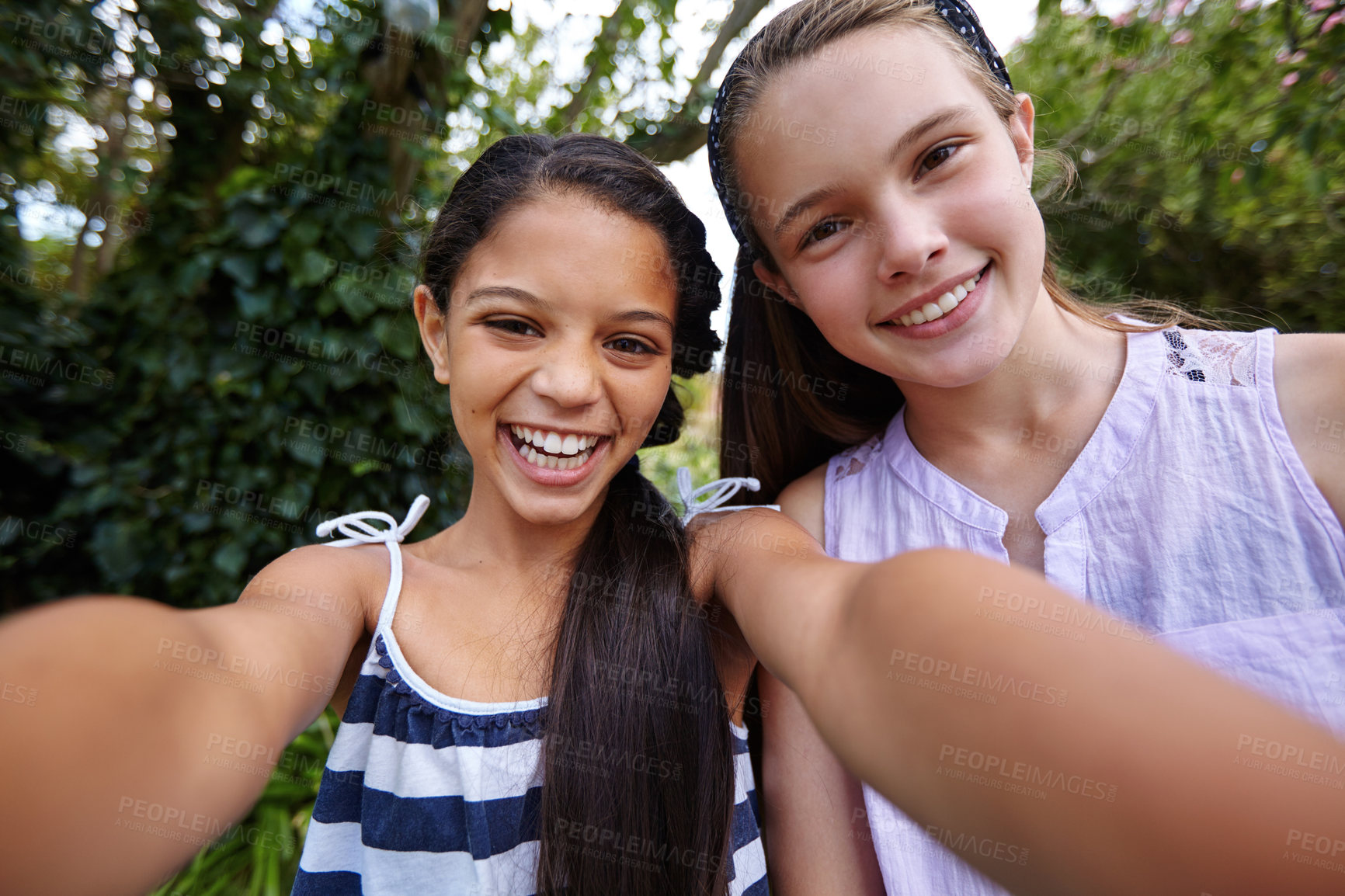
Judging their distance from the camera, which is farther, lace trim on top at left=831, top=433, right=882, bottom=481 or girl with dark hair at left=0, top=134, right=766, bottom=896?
lace trim on top at left=831, top=433, right=882, bottom=481

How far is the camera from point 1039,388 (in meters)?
1.45

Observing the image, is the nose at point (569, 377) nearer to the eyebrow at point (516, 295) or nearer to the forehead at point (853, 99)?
the eyebrow at point (516, 295)

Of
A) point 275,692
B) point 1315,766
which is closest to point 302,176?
point 275,692

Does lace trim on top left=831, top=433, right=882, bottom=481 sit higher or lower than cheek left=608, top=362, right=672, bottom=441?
lower

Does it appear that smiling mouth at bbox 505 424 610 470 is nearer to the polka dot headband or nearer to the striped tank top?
the striped tank top

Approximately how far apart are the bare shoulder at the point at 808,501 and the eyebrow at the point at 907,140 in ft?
2.06

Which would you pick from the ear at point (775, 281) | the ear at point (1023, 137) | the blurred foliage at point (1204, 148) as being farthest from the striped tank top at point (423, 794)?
the blurred foliage at point (1204, 148)

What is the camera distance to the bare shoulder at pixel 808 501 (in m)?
1.57

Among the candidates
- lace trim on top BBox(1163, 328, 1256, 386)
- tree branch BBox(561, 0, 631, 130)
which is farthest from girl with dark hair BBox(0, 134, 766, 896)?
tree branch BBox(561, 0, 631, 130)

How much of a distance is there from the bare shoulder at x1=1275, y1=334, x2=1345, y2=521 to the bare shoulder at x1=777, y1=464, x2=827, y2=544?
84 centimetres

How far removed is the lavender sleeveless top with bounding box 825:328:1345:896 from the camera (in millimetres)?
1166

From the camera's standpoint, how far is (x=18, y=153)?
2.91 meters

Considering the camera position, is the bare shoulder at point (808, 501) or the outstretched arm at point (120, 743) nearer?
the outstretched arm at point (120, 743)

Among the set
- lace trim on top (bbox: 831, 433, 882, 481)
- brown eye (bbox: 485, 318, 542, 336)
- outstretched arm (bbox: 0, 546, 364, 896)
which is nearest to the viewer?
outstretched arm (bbox: 0, 546, 364, 896)
